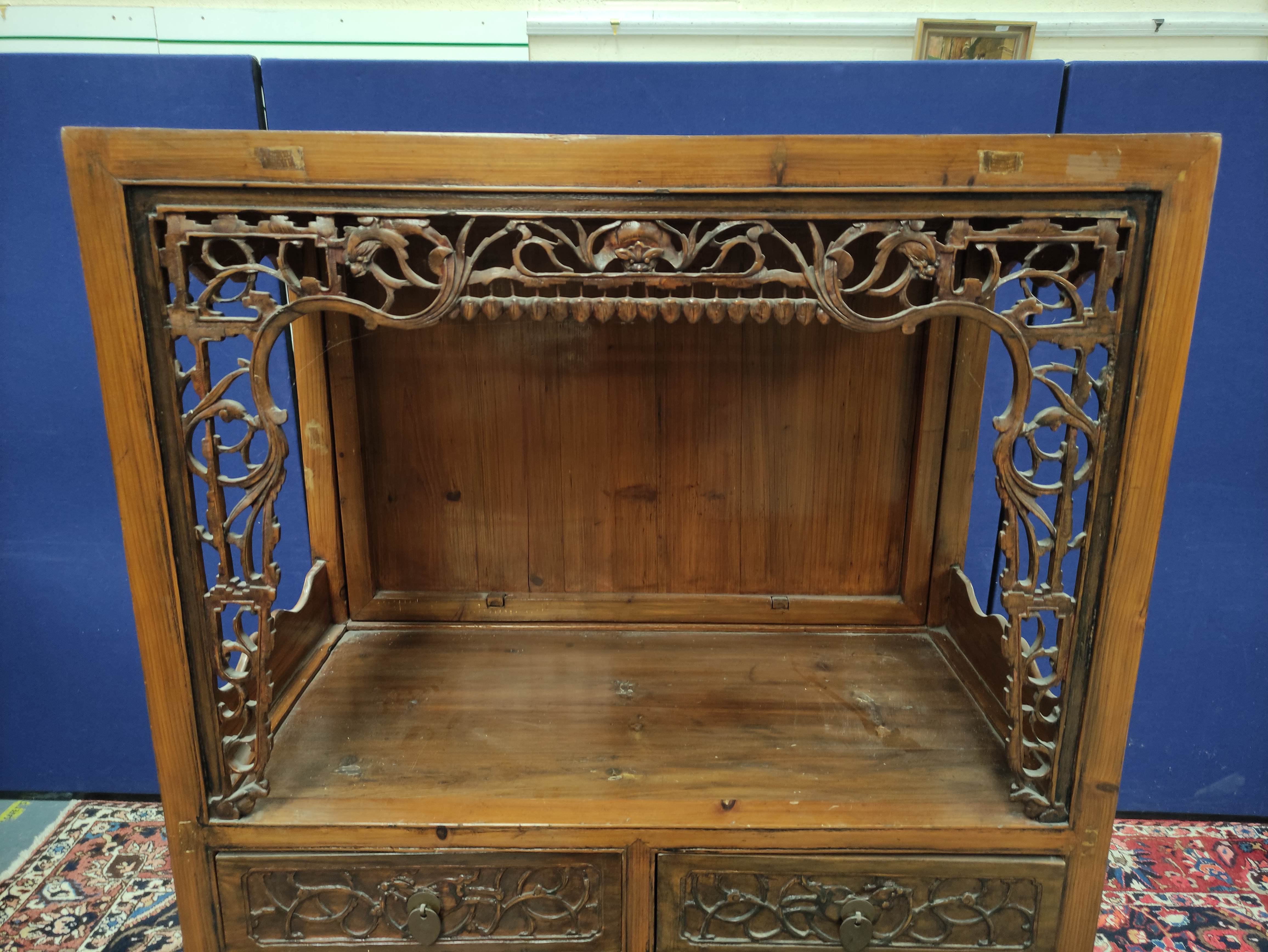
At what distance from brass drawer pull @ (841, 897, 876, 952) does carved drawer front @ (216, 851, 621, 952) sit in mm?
296

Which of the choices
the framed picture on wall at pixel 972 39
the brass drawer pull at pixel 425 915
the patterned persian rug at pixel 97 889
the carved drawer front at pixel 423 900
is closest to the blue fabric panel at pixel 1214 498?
the framed picture on wall at pixel 972 39

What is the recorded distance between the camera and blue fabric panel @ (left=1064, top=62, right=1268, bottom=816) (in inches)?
49.4

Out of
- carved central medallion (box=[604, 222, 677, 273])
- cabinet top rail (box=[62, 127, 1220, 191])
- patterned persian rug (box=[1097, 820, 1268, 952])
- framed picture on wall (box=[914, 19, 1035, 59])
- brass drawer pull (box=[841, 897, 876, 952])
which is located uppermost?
framed picture on wall (box=[914, 19, 1035, 59])

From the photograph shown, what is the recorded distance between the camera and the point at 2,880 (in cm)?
146

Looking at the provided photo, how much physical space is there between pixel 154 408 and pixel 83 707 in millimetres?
1143

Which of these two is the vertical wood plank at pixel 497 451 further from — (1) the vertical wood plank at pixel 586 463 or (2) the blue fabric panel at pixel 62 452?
(2) the blue fabric panel at pixel 62 452

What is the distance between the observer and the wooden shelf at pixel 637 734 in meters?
0.98

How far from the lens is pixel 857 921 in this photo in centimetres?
99

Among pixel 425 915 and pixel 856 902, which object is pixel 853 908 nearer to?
pixel 856 902

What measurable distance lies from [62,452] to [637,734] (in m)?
1.22

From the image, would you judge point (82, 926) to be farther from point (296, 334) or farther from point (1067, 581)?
point (1067, 581)

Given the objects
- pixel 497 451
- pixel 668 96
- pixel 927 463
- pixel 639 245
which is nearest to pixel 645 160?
pixel 639 245

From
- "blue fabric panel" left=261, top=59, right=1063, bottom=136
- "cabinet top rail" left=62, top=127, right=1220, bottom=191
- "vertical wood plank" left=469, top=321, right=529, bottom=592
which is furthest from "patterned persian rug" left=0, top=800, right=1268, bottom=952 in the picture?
"blue fabric panel" left=261, top=59, right=1063, bottom=136

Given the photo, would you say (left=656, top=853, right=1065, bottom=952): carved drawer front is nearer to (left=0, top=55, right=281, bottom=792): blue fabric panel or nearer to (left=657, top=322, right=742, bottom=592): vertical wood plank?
(left=657, top=322, right=742, bottom=592): vertical wood plank
